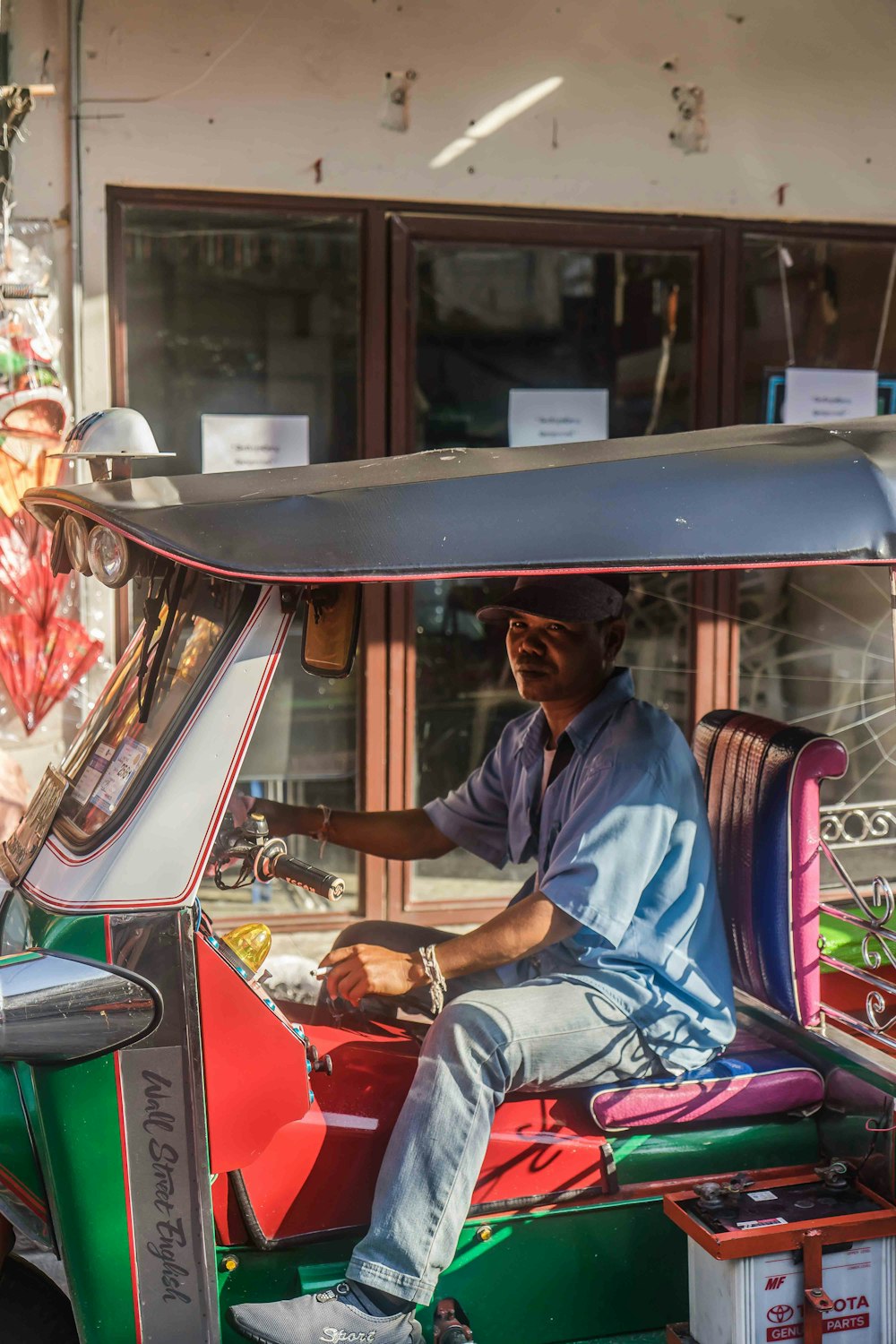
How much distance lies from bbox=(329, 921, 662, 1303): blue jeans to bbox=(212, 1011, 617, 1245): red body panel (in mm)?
74

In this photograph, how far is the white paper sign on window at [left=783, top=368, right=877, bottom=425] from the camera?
19.3 feet

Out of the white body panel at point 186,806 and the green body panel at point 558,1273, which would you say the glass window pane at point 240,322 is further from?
the green body panel at point 558,1273

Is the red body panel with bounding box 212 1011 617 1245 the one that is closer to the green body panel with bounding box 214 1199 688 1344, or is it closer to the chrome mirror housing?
the green body panel with bounding box 214 1199 688 1344

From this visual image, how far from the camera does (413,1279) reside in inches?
91.1

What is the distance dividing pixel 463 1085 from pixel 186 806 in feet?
2.35

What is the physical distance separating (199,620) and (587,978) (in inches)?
41.0

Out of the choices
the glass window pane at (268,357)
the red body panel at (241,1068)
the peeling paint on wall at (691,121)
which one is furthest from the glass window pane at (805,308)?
the red body panel at (241,1068)

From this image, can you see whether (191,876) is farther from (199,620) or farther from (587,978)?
(587,978)

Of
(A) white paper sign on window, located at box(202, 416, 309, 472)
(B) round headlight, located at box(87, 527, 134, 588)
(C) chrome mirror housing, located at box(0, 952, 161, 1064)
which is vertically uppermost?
(A) white paper sign on window, located at box(202, 416, 309, 472)

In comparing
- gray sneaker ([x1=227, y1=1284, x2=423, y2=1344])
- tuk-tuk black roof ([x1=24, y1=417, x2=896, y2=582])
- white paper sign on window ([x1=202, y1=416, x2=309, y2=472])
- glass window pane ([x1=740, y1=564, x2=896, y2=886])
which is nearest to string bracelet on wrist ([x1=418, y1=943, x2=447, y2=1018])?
gray sneaker ([x1=227, y1=1284, x2=423, y2=1344])

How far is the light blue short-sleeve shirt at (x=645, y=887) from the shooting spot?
8.78ft

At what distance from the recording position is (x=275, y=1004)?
2.45 m

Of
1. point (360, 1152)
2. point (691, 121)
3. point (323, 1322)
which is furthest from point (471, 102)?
point (323, 1322)

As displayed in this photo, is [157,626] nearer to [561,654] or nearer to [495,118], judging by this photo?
[561,654]
